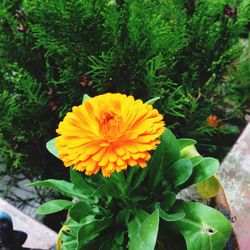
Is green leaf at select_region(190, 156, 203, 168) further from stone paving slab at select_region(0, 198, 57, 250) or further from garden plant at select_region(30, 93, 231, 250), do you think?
stone paving slab at select_region(0, 198, 57, 250)

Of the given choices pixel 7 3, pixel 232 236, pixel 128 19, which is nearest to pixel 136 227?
pixel 232 236

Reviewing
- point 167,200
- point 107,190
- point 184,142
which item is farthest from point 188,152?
point 107,190

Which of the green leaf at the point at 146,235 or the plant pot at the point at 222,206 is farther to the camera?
the plant pot at the point at 222,206

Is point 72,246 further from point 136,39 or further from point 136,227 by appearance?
point 136,39

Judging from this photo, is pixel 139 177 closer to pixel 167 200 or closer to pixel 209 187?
pixel 167 200

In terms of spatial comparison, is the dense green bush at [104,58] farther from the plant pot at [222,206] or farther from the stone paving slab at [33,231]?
the plant pot at [222,206]

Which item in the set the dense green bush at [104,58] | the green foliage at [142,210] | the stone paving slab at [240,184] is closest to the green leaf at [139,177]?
the green foliage at [142,210]
